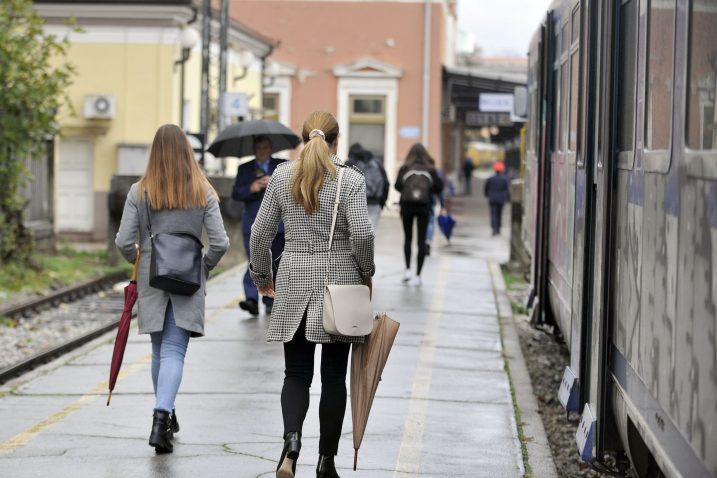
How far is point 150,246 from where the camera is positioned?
7.35 m

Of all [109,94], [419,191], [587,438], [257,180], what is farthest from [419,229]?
[109,94]

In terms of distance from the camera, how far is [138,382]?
9461 mm

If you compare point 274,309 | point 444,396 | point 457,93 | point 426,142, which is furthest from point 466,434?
point 457,93

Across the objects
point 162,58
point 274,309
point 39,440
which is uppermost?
point 162,58

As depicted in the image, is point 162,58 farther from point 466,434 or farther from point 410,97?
point 466,434

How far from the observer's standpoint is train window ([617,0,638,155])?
565cm

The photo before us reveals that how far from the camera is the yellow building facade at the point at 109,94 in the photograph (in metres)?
26.4

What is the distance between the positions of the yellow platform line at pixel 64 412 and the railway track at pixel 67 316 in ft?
4.12

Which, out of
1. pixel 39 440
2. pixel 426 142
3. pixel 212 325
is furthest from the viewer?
pixel 426 142

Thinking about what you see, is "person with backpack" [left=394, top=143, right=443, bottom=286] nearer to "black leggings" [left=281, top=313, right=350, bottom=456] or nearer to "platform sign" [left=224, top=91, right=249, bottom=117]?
"platform sign" [left=224, top=91, right=249, bottom=117]

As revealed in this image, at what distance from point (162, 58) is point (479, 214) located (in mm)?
15738

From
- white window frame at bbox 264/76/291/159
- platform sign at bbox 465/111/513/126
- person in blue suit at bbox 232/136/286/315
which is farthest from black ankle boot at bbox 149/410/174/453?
platform sign at bbox 465/111/513/126

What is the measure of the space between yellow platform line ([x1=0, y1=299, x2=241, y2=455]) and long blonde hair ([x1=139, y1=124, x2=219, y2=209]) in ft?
4.91

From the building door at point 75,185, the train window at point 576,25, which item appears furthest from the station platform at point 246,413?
the building door at point 75,185
